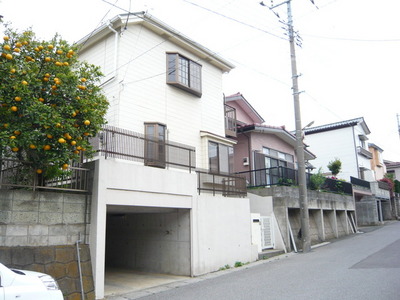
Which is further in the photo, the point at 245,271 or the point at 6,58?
the point at 245,271

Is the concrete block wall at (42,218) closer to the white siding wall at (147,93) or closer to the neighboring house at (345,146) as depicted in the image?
the white siding wall at (147,93)

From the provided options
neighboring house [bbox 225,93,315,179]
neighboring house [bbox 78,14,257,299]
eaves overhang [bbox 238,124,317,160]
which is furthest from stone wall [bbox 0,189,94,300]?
eaves overhang [bbox 238,124,317,160]

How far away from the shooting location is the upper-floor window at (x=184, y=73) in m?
14.7

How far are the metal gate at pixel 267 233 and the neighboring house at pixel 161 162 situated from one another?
58.7 inches

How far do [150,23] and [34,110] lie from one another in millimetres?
8299

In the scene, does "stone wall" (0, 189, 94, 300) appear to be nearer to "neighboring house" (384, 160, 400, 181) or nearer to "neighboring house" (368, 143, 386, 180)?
"neighboring house" (368, 143, 386, 180)

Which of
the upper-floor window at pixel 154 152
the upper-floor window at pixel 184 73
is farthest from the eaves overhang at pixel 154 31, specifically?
the upper-floor window at pixel 154 152

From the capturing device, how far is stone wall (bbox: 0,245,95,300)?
7.09 metres

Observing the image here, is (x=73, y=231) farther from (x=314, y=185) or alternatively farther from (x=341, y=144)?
(x=341, y=144)

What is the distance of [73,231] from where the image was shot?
27.1 ft

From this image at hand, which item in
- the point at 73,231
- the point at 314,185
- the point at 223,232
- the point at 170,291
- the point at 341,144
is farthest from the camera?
the point at 341,144

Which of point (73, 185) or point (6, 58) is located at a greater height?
point (6, 58)

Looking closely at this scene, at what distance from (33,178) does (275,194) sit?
36.2 feet

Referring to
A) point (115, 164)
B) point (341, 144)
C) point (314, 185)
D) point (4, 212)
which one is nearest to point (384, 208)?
point (341, 144)
